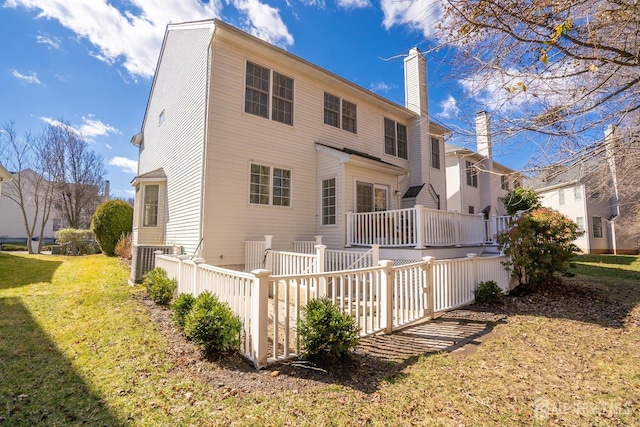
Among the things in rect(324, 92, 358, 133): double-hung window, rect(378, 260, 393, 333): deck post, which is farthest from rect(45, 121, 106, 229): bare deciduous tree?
rect(378, 260, 393, 333): deck post

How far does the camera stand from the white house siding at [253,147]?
8727 mm

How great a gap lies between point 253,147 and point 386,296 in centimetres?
640

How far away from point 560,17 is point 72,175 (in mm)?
30902

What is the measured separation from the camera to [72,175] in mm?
24500

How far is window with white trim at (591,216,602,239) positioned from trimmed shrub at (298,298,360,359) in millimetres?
28523

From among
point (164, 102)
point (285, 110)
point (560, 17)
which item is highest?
point (164, 102)

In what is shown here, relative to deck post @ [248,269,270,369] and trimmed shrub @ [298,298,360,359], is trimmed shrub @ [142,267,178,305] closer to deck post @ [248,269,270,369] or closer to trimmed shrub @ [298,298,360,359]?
deck post @ [248,269,270,369]

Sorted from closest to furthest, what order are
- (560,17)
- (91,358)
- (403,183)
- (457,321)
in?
(560,17), (91,358), (457,321), (403,183)

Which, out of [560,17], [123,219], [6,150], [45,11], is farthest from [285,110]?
[6,150]

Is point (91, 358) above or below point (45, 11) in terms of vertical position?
below

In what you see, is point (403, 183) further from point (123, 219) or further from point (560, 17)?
point (123, 219)

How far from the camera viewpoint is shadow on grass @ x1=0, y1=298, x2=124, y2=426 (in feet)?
9.09

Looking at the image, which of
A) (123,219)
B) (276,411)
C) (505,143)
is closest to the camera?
(276,411)

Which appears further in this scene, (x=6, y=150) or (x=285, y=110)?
(x=6, y=150)
